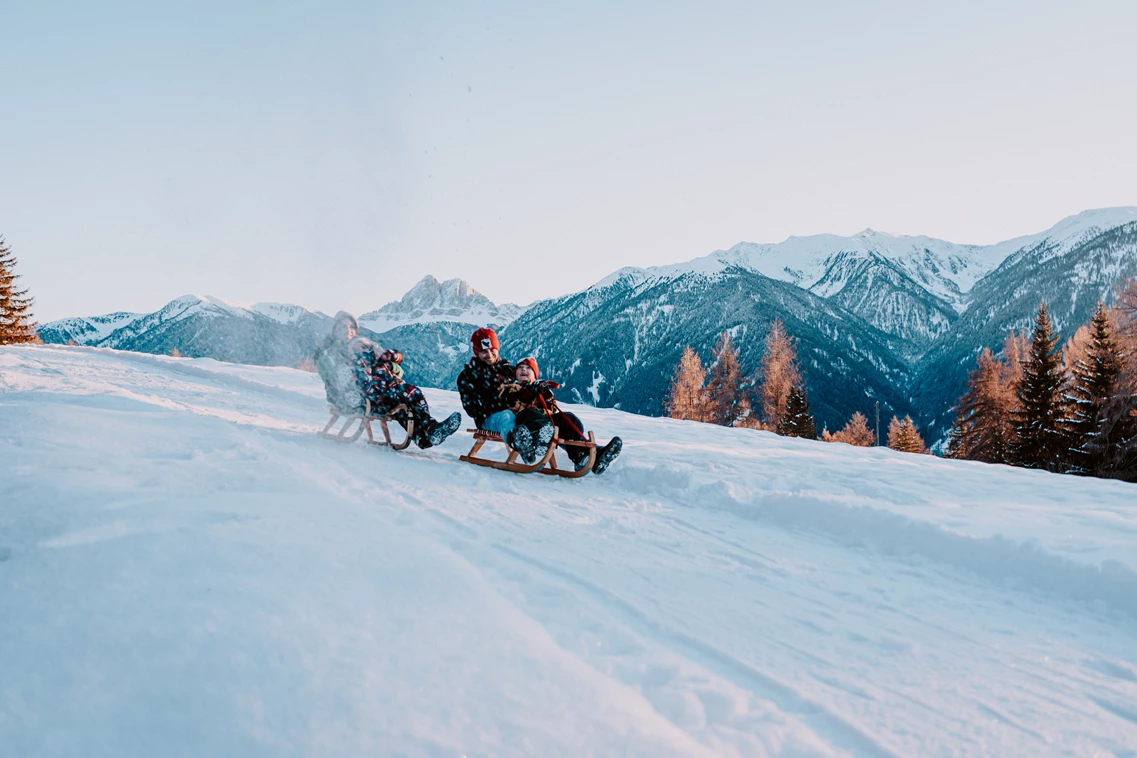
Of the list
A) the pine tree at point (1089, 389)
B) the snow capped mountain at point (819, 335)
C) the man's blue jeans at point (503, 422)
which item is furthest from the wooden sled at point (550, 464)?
the snow capped mountain at point (819, 335)

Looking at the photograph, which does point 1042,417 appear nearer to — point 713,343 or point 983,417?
point 983,417

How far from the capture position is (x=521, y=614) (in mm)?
3221

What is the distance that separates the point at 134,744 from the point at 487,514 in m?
3.47

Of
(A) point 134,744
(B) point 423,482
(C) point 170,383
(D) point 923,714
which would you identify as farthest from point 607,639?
(C) point 170,383

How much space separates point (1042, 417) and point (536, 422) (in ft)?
95.7

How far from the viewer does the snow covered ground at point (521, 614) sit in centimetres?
224

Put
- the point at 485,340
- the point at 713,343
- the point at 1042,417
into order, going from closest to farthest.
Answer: the point at 485,340, the point at 1042,417, the point at 713,343

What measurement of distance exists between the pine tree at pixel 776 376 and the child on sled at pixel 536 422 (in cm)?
3290

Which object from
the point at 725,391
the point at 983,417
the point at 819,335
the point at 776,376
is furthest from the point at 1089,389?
the point at 819,335

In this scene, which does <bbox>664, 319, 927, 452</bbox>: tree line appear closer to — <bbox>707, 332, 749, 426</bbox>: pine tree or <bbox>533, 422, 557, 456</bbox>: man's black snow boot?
<bbox>707, 332, 749, 426</bbox>: pine tree

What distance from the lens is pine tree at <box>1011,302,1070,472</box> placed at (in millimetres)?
25609

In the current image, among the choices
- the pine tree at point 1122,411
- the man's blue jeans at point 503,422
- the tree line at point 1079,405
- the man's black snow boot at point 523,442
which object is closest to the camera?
the man's black snow boot at point 523,442

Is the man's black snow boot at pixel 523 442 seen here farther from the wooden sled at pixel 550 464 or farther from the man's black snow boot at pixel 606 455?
the man's black snow boot at pixel 606 455

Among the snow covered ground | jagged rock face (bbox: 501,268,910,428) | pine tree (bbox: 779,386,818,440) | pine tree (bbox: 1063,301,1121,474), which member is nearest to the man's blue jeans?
the snow covered ground
